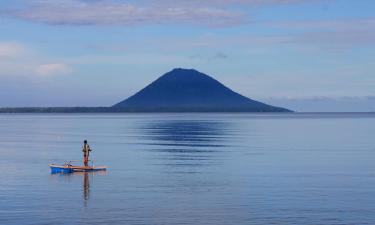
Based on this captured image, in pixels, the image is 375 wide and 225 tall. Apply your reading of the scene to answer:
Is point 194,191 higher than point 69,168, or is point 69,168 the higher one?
point 69,168

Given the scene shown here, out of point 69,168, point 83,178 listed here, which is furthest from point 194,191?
point 69,168

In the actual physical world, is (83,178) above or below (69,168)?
below

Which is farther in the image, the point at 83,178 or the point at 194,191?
the point at 83,178

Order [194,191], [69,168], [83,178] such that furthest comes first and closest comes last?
[69,168]
[83,178]
[194,191]

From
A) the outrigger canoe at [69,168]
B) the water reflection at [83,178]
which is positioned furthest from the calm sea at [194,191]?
the outrigger canoe at [69,168]

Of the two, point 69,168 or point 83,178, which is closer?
point 83,178

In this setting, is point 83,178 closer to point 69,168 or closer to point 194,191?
point 69,168

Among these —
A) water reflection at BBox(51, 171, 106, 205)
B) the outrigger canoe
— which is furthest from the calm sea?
the outrigger canoe

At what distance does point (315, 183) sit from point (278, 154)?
20462 mm

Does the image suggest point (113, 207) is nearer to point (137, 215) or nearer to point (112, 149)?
point (137, 215)

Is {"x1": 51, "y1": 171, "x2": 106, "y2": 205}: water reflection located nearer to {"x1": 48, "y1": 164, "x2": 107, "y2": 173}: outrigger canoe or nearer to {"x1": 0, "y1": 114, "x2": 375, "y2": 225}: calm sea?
{"x1": 0, "y1": 114, "x2": 375, "y2": 225}: calm sea

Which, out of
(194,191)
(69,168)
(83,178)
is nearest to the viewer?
(194,191)

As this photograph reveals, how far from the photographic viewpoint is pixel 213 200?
91.0ft

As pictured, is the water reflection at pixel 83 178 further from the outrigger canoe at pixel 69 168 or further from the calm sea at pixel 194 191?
the outrigger canoe at pixel 69 168
